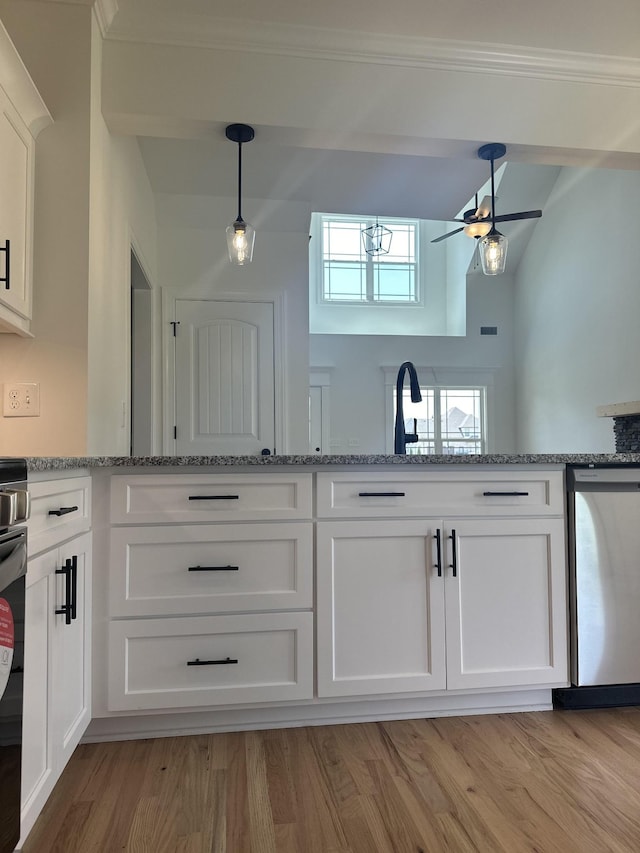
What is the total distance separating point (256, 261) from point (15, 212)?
239 cm

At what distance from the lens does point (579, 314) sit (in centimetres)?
609

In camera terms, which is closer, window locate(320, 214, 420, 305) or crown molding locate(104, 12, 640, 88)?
crown molding locate(104, 12, 640, 88)

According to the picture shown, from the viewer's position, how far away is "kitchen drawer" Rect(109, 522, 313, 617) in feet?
5.92

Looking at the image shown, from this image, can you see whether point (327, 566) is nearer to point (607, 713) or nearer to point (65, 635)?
point (65, 635)

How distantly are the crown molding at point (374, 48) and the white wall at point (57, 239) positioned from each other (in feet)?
0.90

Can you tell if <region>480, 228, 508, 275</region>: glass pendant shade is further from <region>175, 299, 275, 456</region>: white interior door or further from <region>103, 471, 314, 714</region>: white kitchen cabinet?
<region>175, 299, 275, 456</region>: white interior door

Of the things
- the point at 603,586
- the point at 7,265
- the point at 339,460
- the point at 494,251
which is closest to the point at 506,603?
the point at 603,586

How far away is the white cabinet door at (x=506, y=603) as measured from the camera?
1.94 m

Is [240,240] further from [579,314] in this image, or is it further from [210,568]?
[579,314]

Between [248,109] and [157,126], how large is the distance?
1.22 ft

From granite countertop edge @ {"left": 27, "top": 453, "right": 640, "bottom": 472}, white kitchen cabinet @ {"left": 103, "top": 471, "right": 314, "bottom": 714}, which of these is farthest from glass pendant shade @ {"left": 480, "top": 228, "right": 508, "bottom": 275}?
white kitchen cabinet @ {"left": 103, "top": 471, "right": 314, "bottom": 714}

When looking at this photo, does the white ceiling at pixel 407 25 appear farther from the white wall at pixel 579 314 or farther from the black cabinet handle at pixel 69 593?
the white wall at pixel 579 314

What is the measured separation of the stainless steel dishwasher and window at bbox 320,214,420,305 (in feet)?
19.5

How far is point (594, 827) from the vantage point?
1.38 m
